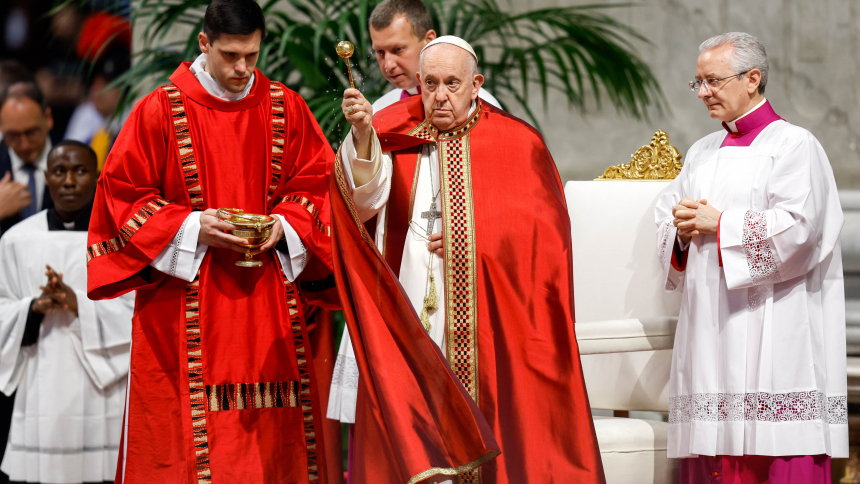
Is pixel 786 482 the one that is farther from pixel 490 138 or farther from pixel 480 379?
pixel 490 138

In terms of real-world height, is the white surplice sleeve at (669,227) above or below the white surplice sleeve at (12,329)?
above

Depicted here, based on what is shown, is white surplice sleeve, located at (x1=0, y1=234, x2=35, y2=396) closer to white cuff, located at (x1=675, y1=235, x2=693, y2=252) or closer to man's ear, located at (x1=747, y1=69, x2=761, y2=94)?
white cuff, located at (x1=675, y1=235, x2=693, y2=252)

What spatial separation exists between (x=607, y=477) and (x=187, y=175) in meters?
1.74

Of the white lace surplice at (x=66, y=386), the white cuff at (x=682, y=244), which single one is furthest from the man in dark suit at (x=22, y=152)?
the white cuff at (x=682, y=244)

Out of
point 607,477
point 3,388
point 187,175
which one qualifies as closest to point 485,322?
point 607,477

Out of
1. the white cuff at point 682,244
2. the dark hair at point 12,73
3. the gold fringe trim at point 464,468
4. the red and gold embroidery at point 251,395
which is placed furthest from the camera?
the dark hair at point 12,73

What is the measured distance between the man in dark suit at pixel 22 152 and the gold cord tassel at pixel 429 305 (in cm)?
334

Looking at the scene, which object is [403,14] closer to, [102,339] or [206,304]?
[206,304]

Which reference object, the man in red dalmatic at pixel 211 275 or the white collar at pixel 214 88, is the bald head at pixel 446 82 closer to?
the man in red dalmatic at pixel 211 275

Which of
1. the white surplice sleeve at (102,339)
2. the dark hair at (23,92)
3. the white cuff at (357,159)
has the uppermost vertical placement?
the dark hair at (23,92)

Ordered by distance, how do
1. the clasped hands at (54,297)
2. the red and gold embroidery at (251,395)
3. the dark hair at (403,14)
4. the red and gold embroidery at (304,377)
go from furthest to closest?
the clasped hands at (54,297), the dark hair at (403,14), the red and gold embroidery at (304,377), the red and gold embroidery at (251,395)

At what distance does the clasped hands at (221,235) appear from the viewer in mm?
2953

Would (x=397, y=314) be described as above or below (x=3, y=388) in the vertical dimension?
above

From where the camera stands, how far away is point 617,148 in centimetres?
585
